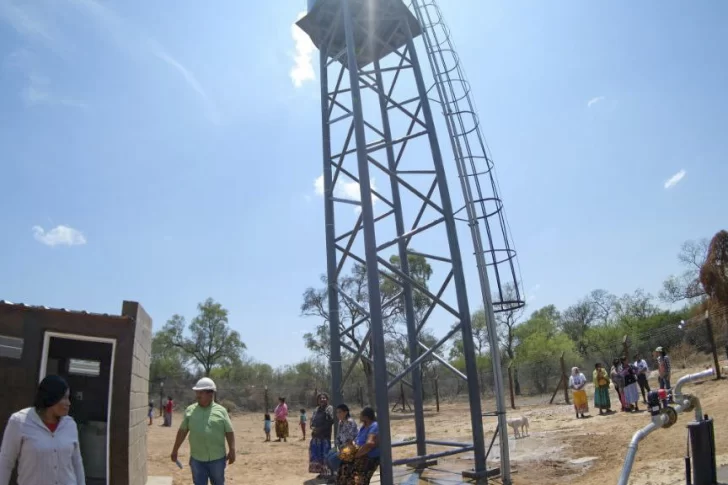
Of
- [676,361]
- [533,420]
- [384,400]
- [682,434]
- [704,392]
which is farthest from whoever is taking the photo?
[676,361]

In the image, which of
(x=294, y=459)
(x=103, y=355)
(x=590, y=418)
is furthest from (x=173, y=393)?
(x=103, y=355)

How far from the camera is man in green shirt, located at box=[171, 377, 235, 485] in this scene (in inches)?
216

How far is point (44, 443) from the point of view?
333 cm

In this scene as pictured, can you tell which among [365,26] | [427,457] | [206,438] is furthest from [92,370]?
[365,26]

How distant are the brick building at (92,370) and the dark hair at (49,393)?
2837mm

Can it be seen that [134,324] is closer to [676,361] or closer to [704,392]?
[704,392]

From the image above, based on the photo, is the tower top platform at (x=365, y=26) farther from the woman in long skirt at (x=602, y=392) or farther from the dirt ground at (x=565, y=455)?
the woman in long skirt at (x=602, y=392)

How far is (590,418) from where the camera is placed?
564 inches

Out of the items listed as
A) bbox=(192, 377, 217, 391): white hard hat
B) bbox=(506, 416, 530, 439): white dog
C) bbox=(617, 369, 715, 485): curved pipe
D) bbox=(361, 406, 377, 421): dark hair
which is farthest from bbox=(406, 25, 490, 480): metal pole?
bbox=(506, 416, 530, 439): white dog

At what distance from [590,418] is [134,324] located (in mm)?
12186

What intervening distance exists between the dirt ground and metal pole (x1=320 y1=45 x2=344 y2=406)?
5.29ft

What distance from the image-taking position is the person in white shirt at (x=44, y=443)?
3275mm

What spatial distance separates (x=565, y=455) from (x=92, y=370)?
725cm

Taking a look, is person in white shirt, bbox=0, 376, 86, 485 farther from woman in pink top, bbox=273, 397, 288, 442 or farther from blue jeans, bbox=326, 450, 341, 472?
woman in pink top, bbox=273, 397, 288, 442
